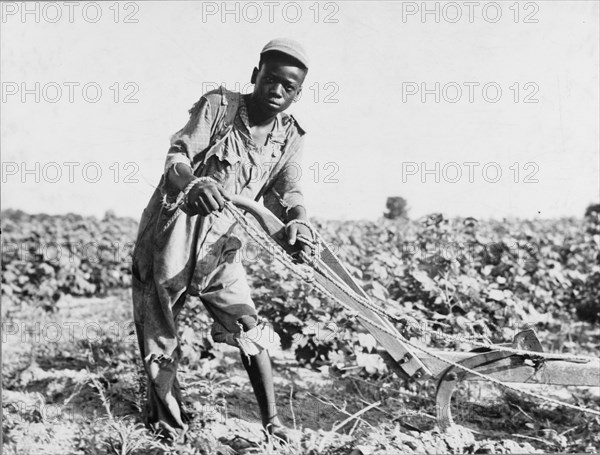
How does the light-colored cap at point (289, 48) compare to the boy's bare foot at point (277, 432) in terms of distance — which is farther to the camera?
the boy's bare foot at point (277, 432)

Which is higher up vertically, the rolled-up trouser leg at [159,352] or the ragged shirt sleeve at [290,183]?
the ragged shirt sleeve at [290,183]

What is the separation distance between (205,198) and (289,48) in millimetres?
733

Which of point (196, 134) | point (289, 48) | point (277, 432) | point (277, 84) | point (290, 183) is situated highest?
point (289, 48)

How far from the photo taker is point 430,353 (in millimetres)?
3061

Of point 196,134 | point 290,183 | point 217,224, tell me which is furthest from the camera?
point 290,183

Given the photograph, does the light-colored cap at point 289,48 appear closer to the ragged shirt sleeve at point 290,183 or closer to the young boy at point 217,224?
the young boy at point 217,224

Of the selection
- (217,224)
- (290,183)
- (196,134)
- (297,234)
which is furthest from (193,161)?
(297,234)

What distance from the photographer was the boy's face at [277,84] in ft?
9.37

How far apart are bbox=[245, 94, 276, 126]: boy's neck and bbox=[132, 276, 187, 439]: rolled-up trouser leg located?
872 mm

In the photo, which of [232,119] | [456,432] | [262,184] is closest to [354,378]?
[456,432]

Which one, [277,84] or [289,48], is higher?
[289,48]

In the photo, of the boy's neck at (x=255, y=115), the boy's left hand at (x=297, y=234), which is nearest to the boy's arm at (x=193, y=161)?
the boy's neck at (x=255, y=115)

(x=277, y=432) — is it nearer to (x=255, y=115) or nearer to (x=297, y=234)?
(x=297, y=234)

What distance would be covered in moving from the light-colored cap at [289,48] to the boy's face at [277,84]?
1.4 inches
